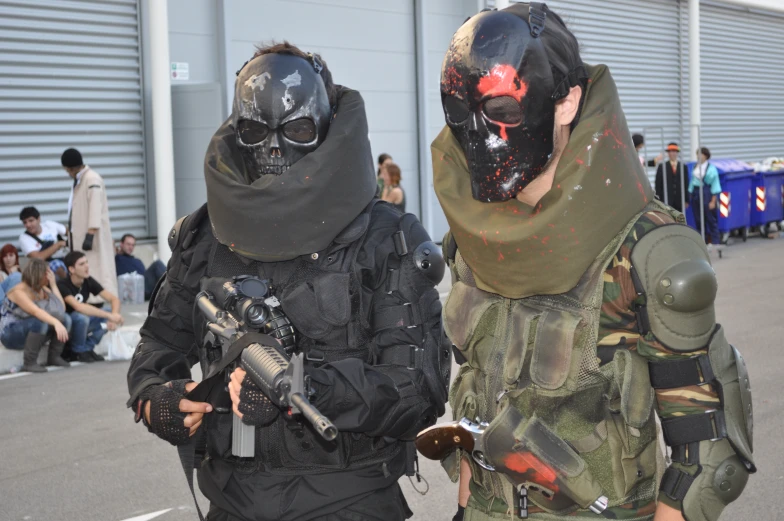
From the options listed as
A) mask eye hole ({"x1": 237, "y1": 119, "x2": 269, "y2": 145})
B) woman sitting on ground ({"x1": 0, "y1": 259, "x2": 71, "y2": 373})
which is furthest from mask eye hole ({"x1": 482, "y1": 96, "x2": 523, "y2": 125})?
woman sitting on ground ({"x1": 0, "y1": 259, "x2": 71, "y2": 373})

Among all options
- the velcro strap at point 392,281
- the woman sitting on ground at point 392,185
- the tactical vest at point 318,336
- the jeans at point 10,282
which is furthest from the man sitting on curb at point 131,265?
the velcro strap at point 392,281

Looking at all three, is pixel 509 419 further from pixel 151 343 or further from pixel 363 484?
pixel 151 343

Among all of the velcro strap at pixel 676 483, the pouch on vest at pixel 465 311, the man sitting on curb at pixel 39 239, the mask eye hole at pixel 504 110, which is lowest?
the man sitting on curb at pixel 39 239

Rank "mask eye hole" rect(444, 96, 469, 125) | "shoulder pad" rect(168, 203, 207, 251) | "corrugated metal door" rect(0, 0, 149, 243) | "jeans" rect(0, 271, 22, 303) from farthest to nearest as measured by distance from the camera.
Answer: "corrugated metal door" rect(0, 0, 149, 243), "jeans" rect(0, 271, 22, 303), "shoulder pad" rect(168, 203, 207, 251), "mask eye hole" rect(444, 96, 469, 125)

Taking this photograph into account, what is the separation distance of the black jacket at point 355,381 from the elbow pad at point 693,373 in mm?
755

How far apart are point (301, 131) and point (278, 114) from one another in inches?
3.6

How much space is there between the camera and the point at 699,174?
1686 cm

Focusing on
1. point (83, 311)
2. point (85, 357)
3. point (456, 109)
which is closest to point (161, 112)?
point (83, 311)

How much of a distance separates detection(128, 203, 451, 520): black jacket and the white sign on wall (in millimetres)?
11146

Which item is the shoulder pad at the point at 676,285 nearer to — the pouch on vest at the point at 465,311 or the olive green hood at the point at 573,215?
the olive green hood at the point at 573,215

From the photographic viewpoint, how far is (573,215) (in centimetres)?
215

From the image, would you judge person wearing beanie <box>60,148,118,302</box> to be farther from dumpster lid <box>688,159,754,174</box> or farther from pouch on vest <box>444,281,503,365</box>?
dumpster lid <box>688,159,754,174</box>

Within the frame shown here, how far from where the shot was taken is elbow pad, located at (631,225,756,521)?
6.61 ft

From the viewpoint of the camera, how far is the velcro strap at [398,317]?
2.68m
